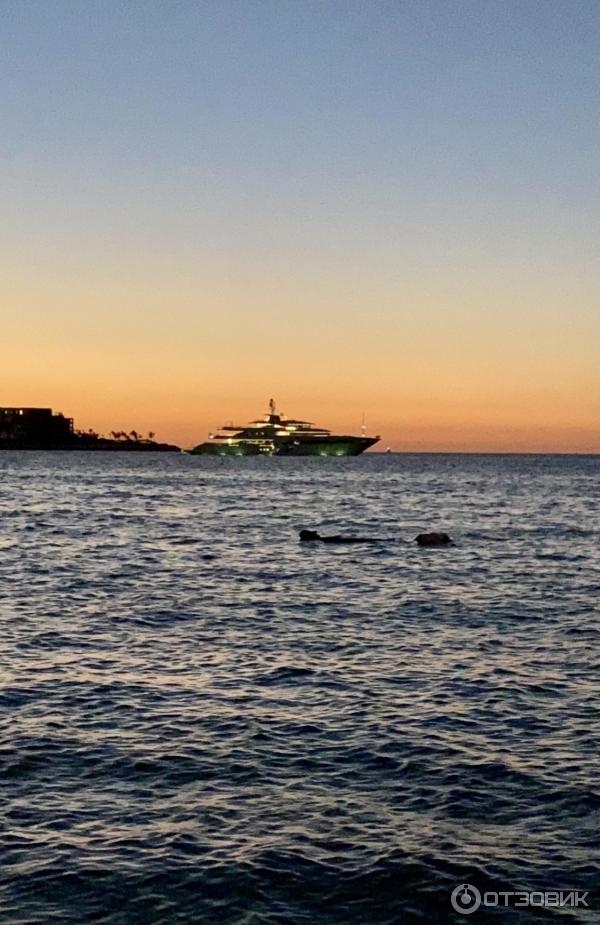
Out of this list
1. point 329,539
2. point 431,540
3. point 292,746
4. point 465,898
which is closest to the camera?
point 465,898

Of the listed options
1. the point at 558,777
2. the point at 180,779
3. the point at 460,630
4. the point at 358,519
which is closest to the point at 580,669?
the point at 460,630

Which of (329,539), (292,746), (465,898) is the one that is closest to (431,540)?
Answer: (329,539)

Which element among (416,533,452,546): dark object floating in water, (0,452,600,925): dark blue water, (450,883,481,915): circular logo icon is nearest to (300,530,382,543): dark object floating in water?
(416,533,452,546): dark object floating in water

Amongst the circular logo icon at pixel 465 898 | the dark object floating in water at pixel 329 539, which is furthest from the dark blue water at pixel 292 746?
the dark object floating in water at pixel 329 539

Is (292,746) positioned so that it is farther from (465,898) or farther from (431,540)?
(431,540)

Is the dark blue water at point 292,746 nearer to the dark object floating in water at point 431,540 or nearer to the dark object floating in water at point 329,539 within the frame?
the dark object floating in water at point 431,540

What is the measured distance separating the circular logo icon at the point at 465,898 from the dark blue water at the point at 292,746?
0.14 meters

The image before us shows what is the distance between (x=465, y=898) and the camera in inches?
444

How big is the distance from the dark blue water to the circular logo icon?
135 millimetres

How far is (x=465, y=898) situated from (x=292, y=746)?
19.1 ft

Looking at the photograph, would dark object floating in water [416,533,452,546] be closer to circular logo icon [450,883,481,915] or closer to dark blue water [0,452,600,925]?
dark blue water [0,452,600,925]

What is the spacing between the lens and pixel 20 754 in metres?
16.1

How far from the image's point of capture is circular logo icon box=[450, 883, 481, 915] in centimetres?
1108

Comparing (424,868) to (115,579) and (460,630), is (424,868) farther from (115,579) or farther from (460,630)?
(115,579)
